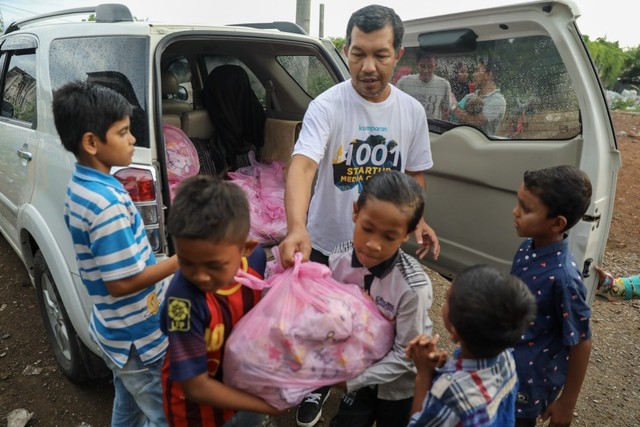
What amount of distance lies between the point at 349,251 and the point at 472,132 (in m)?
1.39

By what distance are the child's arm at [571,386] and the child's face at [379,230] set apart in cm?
78

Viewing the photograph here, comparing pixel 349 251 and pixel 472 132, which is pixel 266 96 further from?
pixel 349 251

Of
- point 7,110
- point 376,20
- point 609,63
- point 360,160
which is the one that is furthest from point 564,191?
point 609,63

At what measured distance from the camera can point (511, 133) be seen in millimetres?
2447

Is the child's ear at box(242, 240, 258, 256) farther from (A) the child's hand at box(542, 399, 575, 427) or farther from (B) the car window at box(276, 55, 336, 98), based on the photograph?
(B) the car window at box(276, 55, 336, 98)

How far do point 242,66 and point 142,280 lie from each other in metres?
3.22

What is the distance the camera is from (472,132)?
8.52 feet

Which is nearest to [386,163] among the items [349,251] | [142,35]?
[349,251]

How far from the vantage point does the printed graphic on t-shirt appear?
2021 mm

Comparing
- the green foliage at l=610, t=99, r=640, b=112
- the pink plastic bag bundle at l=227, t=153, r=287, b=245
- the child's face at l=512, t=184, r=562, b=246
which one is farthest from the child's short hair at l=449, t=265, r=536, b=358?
the green foliage at l=610, t=99, r=640, b=112

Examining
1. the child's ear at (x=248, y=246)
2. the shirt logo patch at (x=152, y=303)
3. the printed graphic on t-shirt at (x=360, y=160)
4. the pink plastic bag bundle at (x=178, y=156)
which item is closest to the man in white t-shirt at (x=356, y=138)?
the printed graphic on t-shirt at (x=360, y=160)

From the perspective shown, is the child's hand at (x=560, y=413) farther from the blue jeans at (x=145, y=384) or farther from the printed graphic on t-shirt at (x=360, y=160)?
the blue jeans at (x=145, y=384)

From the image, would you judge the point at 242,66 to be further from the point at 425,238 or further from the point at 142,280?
the point at 142,280

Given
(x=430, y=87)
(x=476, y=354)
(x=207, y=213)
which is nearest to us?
(x=207, y=213)
